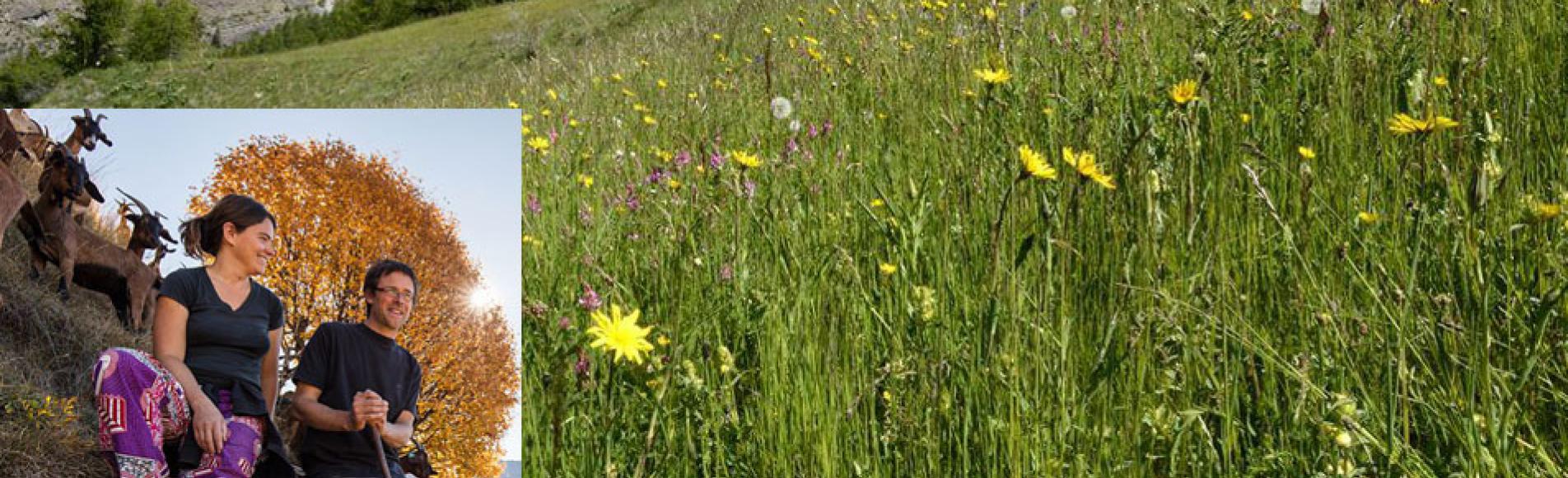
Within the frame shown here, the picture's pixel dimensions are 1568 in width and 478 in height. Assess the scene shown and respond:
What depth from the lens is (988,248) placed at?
227cm

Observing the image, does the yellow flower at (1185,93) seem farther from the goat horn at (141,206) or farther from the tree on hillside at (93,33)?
the tree on hillside at (93,33)

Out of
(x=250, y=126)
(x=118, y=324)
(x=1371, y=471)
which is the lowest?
(x=1371, y=471)

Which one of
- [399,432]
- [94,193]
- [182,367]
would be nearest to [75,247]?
[94,193]

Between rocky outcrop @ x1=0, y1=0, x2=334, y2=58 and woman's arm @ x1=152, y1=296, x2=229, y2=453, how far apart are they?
288 ft

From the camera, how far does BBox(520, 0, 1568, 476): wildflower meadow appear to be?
147cm

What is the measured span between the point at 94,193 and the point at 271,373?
0.59 m

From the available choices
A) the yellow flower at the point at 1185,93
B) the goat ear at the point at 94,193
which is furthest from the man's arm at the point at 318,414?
the yellow flower at the point at 1185,93

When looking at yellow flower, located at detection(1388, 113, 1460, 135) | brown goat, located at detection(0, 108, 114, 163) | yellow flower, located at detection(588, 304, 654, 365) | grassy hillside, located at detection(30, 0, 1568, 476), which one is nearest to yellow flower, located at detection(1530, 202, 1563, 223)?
grassy hillside, located at detection(30, 0, 1568, 476)

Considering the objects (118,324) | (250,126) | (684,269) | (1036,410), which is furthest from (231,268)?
(1036,410)

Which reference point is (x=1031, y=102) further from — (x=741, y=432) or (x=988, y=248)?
(x=741, y=432)

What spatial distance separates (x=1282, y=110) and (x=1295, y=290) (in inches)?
47.8

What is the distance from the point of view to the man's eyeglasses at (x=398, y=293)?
1.85 meters

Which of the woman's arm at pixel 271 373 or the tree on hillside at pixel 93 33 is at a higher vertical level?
the tree on hillside at pixel 93 33

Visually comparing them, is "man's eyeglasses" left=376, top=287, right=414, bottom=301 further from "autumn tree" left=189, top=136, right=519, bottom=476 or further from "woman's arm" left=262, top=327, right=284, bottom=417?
"woman's arm" left=262, top=327, right=284, bottom=417
